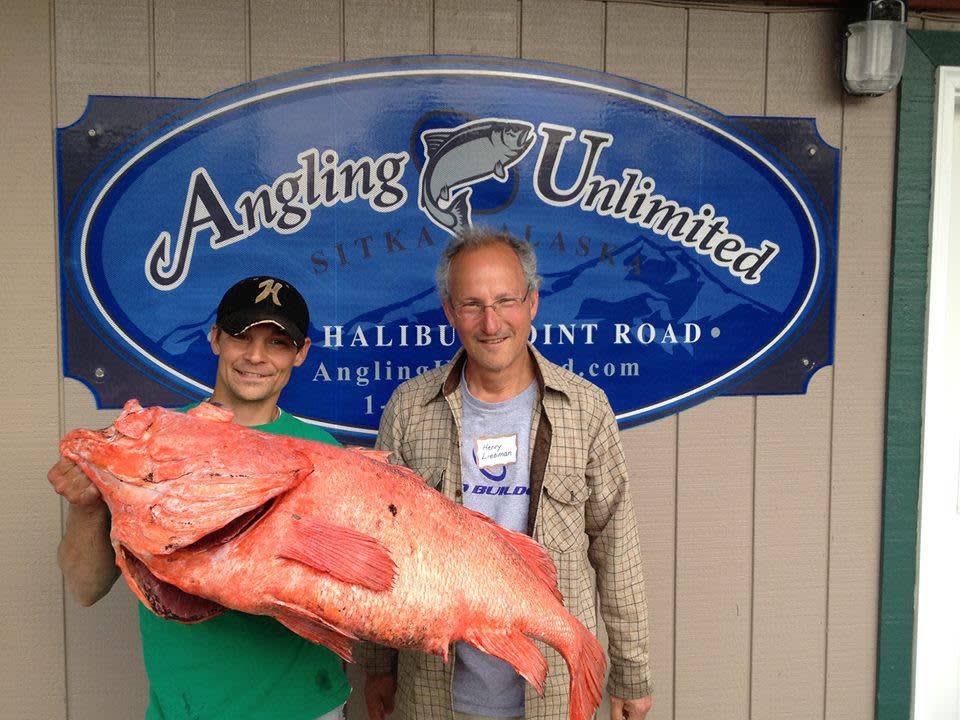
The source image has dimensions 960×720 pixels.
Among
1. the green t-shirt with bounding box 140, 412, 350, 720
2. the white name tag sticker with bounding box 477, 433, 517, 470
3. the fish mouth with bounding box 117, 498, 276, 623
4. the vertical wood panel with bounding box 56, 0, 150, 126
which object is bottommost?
the green t-shirt with bounding box 140, 412, 350, 720

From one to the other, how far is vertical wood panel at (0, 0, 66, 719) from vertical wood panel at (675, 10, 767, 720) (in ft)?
6.86

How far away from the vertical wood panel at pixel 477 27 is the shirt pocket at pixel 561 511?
4.77 ft

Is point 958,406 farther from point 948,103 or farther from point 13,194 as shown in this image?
point 13,194

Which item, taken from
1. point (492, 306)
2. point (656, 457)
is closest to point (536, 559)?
point (492, 306)

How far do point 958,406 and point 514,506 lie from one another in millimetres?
1992

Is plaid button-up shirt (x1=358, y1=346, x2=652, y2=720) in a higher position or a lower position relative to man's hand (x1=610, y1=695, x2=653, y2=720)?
higher

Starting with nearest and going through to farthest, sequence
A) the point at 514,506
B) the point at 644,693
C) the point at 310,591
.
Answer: the point at 310,591 → the point at 514,506 → the point at 644,693

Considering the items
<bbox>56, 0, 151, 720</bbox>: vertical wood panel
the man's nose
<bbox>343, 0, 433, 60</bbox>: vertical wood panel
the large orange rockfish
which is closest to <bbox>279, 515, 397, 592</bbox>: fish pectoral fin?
the large orange rockfish

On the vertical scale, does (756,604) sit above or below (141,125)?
below

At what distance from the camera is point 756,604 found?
2.81 metres

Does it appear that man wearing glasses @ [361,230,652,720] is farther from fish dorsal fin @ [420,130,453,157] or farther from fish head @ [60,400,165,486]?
fish head @ [60,400,165,486]

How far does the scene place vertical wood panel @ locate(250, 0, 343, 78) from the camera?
7.95 feet

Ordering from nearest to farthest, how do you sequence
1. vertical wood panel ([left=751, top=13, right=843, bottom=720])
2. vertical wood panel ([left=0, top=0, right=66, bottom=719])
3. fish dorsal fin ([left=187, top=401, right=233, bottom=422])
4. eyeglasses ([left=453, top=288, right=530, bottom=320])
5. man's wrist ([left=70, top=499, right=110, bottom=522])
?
fish dorsal fin ([left=187, top=401, right=233, bottom=422]), man's wrist ([left=70, top=499, right=110, bottom=522]), eyeglasses ([left=453, top=288, right=530, bottom=320]), vertical wood panel ([left=0, top=0, right=66, bottom=719]), vertical wood panel ([left=751, top=13, right=843, bottom=720])

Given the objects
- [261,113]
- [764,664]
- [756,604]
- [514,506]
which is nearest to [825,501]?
[756,604]
